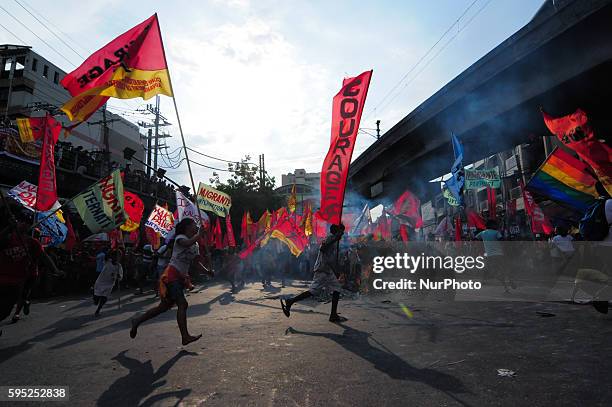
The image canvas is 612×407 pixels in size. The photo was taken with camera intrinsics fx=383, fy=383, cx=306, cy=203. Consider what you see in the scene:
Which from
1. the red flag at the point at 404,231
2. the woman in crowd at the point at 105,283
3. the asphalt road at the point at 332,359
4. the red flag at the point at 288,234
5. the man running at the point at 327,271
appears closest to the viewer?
the asphalt road at the point at 332,359

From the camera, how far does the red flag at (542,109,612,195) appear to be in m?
6.09

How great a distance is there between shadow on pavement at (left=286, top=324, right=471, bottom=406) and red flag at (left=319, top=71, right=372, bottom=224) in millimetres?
2208

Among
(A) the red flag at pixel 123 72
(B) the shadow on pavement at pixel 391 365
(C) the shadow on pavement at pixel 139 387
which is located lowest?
(C) the shadow on pavement at pixel 139 387

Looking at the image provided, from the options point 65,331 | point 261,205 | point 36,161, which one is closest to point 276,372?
point 65,331

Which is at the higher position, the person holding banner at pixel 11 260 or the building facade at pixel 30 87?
the building facade at pixel 30 87

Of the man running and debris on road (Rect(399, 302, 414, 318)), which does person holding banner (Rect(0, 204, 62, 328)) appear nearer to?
the man running

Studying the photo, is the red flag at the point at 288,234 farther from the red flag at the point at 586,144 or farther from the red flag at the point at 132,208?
the red flag at the point at 586,144

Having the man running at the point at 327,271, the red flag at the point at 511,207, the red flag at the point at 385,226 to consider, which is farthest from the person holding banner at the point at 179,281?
the red flag at the point at 511,207

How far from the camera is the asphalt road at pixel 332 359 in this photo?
3100mm

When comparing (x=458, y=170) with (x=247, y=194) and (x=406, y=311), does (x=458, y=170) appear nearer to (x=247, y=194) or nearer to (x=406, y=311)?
(x=406, y=311)

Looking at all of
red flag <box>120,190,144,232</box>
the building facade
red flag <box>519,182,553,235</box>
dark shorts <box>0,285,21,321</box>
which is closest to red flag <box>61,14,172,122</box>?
Answer: dark shorts <box>0,285,21,321</box>

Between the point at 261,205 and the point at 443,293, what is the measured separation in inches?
1102

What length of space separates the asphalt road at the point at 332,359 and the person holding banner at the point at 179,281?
368mm
